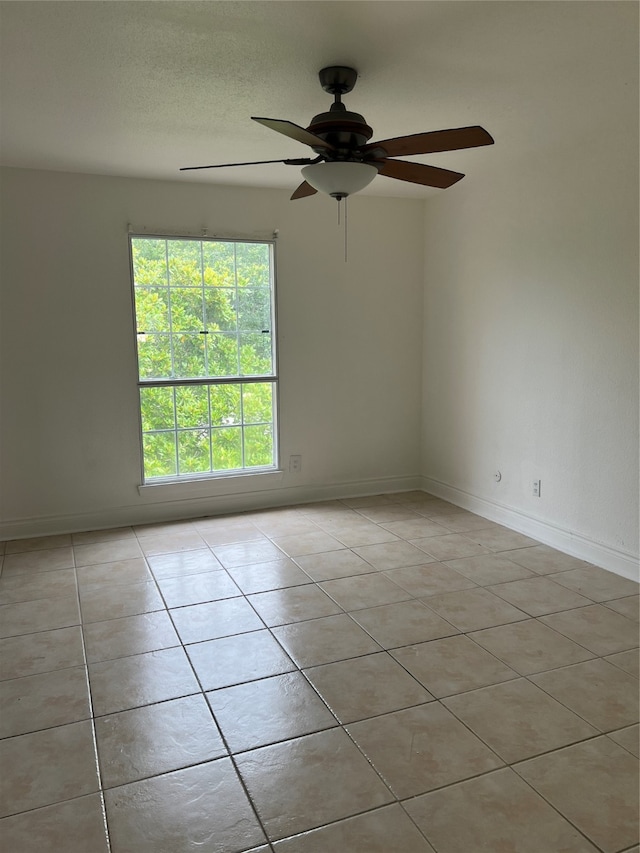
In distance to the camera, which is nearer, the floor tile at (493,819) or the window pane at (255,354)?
the floor tile at (493,819)

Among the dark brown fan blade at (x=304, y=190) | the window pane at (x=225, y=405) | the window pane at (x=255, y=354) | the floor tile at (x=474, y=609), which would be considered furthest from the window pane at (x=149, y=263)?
the floor tile at (x=474, y=609)

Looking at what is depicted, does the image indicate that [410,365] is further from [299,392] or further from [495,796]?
[495,796]

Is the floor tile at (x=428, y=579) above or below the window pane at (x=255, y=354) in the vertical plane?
below

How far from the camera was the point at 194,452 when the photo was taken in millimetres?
4520

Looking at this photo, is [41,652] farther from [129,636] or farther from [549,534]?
[549,534]

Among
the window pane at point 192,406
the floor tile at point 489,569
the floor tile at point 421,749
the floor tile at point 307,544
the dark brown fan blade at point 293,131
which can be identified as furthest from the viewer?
the window pane at point 192,406

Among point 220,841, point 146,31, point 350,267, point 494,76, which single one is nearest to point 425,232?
point 350,267

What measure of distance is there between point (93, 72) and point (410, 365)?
10.5ft

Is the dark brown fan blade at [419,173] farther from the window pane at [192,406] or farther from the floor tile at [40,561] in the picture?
the floor tile at [40,561]

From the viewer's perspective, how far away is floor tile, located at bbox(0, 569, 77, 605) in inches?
124

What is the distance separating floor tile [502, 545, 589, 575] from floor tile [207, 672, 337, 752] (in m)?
1.68

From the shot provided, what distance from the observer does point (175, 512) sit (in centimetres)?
445

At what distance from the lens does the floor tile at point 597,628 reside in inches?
102

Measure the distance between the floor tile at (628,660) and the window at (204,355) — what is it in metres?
2.81
